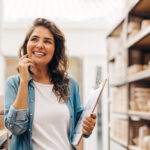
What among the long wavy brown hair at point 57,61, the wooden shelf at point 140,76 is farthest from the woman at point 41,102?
the wooden shelf at point 140,76

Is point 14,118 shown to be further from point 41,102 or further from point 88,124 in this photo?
point 88,124

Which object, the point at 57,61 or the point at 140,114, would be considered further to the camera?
the point at 140,114

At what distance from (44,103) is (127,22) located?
6.74ft

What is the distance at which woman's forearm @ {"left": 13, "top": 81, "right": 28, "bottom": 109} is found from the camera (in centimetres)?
129

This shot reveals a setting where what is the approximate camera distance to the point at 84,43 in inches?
237

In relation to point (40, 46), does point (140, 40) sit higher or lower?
higher

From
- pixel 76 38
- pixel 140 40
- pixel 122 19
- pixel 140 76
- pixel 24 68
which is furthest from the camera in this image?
pixel 76 38

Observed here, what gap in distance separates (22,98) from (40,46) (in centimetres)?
30

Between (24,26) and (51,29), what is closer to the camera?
(51,29)

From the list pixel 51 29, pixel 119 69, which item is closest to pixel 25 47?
pixel 51 29

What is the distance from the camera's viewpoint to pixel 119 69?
3490 mm

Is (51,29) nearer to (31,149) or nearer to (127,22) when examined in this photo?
(31,149)

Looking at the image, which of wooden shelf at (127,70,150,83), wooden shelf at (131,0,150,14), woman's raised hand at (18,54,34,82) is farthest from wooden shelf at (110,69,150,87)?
woman's raised hand at (18,54,34,82)

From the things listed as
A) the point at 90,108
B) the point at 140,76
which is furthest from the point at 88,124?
the point at 140,76
